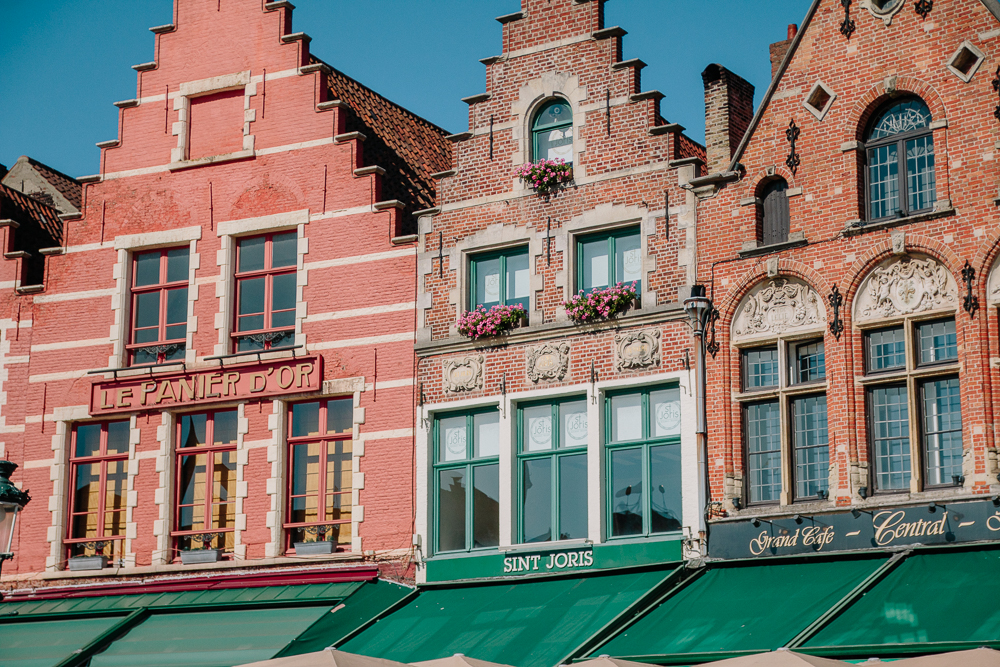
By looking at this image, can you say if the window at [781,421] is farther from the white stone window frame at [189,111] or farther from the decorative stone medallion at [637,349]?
the white stone window frame at [189,111]

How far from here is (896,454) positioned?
631 inches

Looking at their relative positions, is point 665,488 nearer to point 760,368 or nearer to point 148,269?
point 760,368

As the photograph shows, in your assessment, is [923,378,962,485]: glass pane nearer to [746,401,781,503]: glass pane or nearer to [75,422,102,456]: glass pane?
[746,401,781,503]: glass pane

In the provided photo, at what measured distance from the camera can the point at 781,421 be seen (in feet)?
55.0

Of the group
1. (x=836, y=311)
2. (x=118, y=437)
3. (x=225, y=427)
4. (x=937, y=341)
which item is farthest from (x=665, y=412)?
(x=118, y=437)

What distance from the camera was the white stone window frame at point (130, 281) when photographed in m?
20.8

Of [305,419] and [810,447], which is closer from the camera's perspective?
[810,447]

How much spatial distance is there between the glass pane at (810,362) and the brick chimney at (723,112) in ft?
8.36

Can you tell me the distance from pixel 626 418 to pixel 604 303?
143cm

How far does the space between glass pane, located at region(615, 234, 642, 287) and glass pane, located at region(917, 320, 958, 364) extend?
3.61 metres

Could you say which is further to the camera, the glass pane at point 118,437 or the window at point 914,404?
the glass pane at point 118,437

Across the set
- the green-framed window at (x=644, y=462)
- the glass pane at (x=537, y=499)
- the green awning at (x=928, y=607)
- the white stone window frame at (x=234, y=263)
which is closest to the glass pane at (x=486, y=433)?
the glass pane at (x=537, y=499)

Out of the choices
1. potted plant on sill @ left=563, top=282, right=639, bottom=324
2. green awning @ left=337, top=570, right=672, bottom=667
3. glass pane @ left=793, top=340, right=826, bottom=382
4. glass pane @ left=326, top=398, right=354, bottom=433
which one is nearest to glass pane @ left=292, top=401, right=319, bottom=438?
glass pane @ left=326, top=398, right=354, bottom=433

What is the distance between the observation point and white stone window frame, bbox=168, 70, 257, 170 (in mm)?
21062
